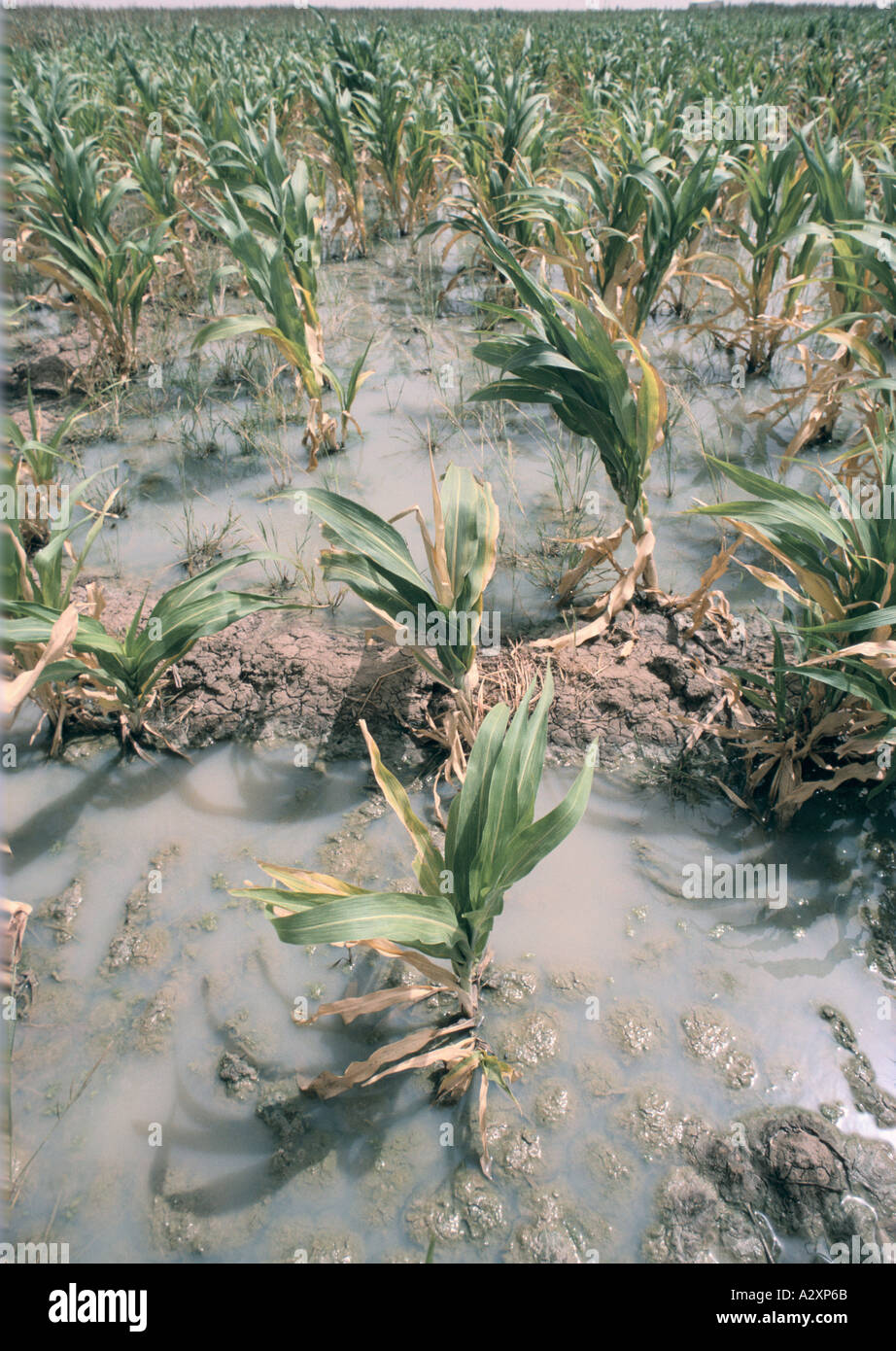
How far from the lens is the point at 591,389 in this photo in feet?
6.99

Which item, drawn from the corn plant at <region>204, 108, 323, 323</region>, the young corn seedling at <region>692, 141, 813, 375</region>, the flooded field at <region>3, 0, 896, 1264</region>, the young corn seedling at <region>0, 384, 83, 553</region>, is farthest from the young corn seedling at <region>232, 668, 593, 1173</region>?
the young corn seedling at <region>692, 141, 813, 375</region>

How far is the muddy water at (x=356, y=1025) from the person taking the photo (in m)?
1.34

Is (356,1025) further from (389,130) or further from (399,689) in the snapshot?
(389,130)

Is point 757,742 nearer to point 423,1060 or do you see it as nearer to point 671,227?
point 423,1060

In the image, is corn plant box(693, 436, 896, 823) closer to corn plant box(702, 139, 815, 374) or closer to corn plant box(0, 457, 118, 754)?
corn plant box(0, 457, 118, 754)

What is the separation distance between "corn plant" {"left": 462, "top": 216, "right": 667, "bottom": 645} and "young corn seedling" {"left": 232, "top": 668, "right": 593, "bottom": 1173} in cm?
87

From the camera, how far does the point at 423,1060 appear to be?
4.68 ft

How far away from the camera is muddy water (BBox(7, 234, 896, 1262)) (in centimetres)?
134

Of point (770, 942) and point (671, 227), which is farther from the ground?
point (671, 227)

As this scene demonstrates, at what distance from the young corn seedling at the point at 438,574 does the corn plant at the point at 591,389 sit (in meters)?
0.36

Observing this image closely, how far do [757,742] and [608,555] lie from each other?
30.0 inches

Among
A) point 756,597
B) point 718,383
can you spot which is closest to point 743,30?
point 718,383

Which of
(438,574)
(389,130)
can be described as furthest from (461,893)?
(389,130)

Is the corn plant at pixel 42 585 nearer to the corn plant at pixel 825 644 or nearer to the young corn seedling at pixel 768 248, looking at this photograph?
the corn plant at pixel 825 644
